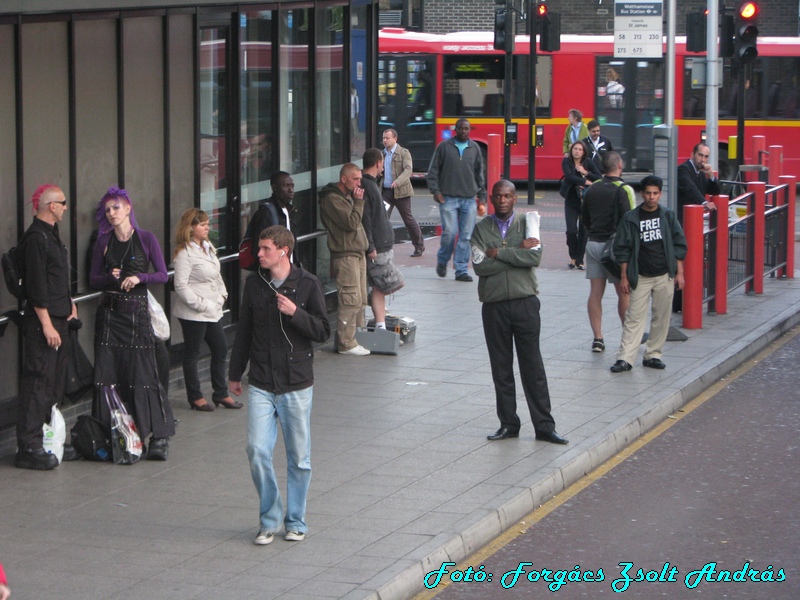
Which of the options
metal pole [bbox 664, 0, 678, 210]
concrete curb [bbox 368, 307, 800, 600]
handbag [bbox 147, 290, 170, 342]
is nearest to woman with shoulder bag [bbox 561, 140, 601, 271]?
metal pole [bbox 664, 0, 678, 210]

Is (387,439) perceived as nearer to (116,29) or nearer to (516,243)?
(516,243)

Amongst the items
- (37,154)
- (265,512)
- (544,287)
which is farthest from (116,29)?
(544,287)

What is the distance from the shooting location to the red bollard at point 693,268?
43.9 feet

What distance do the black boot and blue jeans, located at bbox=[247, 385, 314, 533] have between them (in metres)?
1.90

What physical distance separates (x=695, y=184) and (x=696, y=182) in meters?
0.19

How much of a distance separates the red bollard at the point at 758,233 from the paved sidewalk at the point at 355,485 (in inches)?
121

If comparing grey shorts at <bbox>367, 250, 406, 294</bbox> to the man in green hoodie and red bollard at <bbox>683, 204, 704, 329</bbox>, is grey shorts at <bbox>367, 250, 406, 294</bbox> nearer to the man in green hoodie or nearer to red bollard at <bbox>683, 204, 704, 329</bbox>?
the man in green hoodie

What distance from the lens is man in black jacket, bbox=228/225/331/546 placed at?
22.7ft

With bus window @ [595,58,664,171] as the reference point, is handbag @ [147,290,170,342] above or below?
below

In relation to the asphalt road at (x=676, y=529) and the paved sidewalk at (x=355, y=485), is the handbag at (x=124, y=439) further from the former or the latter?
the asphalt road at (x=676, y=529)

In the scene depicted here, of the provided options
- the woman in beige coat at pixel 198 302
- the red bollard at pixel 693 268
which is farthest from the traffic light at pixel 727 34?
the woman in beige coat at pixel 198 302

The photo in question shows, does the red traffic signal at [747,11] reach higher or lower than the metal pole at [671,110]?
higher

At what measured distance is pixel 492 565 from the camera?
6961mm

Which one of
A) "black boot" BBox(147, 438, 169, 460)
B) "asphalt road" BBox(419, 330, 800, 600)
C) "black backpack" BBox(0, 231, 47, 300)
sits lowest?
"asphalt road" BBox(419, 330, 800, 600)
